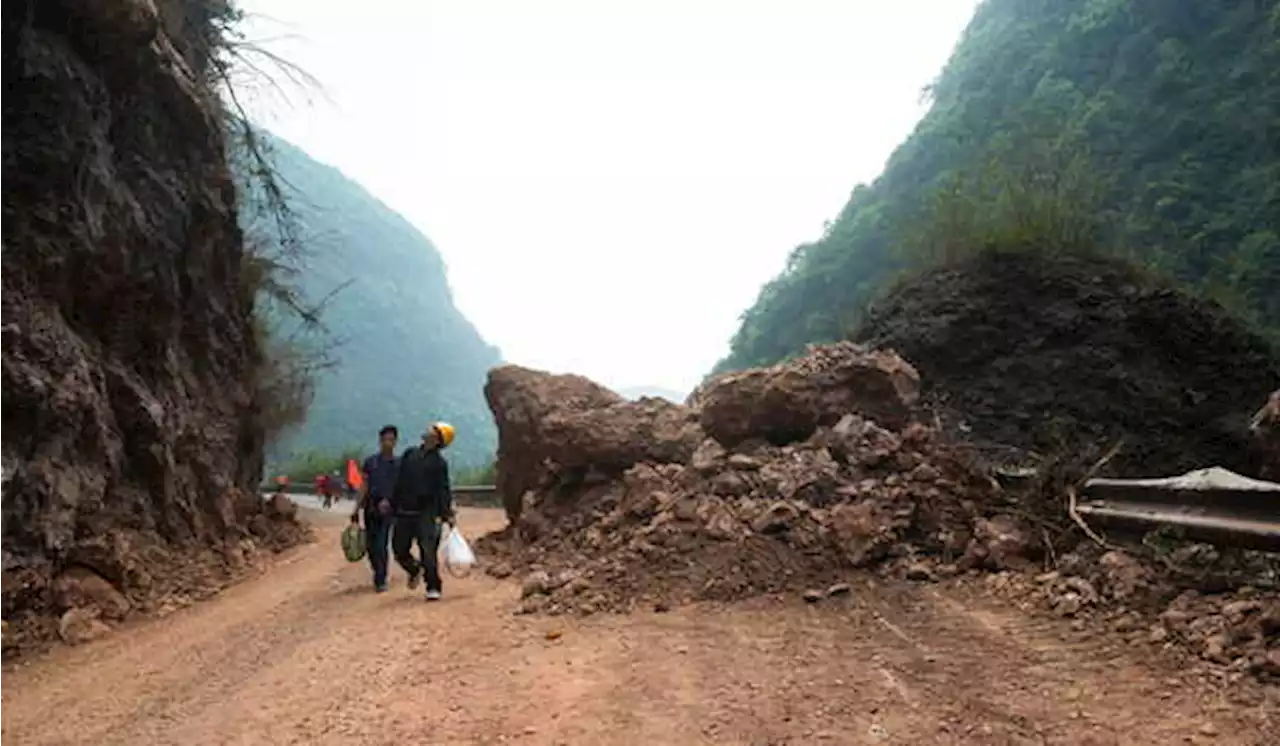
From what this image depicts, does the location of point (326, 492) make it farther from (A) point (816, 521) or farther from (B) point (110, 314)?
(A) point (816, 521)

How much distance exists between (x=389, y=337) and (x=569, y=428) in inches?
4871

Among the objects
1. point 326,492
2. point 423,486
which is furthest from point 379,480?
point 326,492

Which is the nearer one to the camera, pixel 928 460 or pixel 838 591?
pixel 838 591

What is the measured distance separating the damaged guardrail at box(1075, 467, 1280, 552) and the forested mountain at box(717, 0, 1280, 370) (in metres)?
11.5

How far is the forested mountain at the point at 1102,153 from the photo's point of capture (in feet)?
88.0

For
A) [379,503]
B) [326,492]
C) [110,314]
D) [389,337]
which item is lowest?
[326,492]

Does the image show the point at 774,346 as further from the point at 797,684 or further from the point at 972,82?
the point at 797,684

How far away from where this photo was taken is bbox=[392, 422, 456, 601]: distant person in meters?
8.51

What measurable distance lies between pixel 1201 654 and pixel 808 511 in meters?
3.23

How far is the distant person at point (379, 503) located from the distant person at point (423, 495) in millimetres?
339

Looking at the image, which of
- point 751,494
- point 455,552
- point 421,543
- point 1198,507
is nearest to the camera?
point 1198,507

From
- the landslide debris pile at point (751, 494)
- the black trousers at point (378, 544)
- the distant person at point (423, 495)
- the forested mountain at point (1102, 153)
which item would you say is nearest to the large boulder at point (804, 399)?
the landslide debris pile at point (751, 494)

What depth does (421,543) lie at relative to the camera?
8.36 metres

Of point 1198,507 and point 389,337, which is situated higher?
point 389,337
